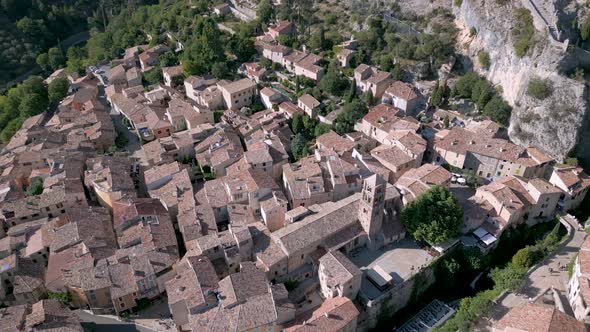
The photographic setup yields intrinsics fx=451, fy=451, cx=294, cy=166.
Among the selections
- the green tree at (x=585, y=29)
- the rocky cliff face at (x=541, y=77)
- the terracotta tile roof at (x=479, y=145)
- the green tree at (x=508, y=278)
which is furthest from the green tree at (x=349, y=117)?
the green tree at (x=585, y=29)

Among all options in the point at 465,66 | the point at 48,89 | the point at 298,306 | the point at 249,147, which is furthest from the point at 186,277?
the point at 48,89

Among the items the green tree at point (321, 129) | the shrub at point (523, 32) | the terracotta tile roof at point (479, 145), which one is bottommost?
the green tree at point (321, 129)

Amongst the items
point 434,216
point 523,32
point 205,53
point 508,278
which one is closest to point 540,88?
point 523,32

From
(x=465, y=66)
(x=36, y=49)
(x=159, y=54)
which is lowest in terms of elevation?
(x=36, y=49)

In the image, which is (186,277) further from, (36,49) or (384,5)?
(36,49)

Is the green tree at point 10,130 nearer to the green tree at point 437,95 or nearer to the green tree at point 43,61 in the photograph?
the green tree at point 43,61

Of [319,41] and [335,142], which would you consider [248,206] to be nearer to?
[335,142]
